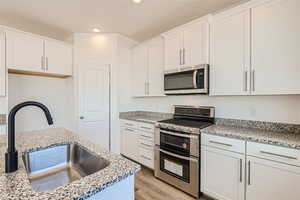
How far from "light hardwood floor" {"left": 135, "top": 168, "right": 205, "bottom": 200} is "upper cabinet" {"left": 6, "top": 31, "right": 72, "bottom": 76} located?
2.50m

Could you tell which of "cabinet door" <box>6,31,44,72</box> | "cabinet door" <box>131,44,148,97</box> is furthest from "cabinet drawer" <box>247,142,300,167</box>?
"cabinet door" <box>6,31,44,72</box>

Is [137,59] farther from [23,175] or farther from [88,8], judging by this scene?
[23,175]

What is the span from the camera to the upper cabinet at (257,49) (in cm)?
162

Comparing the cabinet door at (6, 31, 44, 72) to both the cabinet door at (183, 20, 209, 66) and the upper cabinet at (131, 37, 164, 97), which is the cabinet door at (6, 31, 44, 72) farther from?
the cabinet door at (183, 20, 209, 66)

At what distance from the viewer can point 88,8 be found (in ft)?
7.79

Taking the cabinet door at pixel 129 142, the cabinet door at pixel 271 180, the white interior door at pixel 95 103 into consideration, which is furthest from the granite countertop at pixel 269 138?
the white interior door at pixel 95 103

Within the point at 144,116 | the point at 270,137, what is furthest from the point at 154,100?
the point at 270,137

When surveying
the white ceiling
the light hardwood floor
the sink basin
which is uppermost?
the white ceiling

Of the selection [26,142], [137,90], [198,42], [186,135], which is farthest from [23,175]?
[137,90]

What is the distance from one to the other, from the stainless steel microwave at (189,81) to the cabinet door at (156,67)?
0.95 feet

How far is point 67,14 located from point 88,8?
1.37ft

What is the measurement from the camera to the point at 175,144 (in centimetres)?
223

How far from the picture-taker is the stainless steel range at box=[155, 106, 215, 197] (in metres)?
2.04

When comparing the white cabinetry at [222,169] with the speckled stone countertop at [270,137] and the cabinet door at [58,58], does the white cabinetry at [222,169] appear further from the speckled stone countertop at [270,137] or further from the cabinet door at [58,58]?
the cabinet door at [58,58]
